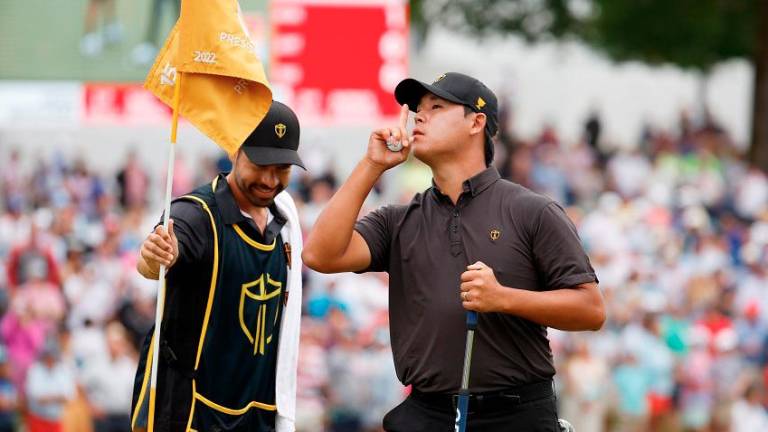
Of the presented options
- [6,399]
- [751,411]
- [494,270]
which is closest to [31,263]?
[6,399]

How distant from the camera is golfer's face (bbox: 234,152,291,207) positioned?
21.2 feet

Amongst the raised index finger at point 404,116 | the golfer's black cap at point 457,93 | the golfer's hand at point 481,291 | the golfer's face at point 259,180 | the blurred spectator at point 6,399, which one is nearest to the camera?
the golfer's hand at point 481,291

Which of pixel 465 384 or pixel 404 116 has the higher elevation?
pixel 404 116

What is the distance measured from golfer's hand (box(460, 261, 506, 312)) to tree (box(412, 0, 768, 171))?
2421 centimetres

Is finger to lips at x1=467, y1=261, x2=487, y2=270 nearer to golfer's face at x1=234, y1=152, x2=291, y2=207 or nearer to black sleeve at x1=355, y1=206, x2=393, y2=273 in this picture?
black sleeve at x1=355, y1=206, x2=393, y2=273

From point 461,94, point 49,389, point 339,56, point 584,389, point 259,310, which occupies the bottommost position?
point 49,389

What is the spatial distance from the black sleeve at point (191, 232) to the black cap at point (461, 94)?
3.18 ft

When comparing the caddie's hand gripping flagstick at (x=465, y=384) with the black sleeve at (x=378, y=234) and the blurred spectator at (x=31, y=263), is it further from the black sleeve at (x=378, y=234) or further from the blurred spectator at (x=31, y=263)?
the blurred spectator at (x=31, y=263)

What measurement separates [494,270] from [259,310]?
1.08m

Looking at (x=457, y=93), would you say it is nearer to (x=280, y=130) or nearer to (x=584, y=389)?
(x=280, y=130)

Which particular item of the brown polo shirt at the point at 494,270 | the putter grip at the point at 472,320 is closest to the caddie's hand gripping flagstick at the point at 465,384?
the putter grip at the point at 472,320

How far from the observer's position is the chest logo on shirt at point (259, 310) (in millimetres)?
6375

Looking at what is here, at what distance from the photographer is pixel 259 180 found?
646cm

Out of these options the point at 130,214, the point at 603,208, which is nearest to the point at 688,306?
the point at 603,208
